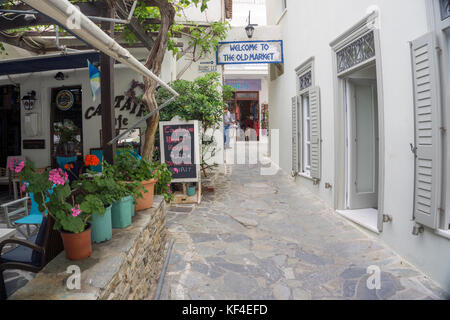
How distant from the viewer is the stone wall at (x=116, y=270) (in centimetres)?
158

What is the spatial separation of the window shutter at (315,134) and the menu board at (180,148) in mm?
2241

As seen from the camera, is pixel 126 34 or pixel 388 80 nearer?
pixel 388 80

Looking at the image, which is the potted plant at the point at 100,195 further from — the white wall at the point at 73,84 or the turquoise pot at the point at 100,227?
the white wall at the point at 73,84

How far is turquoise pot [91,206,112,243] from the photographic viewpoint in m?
2.21

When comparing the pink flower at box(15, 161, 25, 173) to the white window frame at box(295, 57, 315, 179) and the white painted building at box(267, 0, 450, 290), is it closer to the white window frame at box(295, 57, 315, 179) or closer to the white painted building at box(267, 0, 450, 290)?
the white painted building at box(267, 0, 450, 290)

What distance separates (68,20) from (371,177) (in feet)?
15.8

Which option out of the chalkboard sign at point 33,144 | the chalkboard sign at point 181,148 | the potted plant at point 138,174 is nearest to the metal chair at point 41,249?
the potted plant at point 138,174

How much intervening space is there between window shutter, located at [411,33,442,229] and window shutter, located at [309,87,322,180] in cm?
257

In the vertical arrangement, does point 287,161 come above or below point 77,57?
below

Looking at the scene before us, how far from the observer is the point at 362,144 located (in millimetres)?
4816

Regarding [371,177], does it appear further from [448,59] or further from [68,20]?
[68,20]

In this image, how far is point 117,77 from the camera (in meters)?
6.92

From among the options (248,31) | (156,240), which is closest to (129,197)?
(156,240)

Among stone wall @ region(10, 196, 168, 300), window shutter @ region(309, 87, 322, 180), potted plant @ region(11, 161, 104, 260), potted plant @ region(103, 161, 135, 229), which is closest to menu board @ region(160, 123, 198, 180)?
window shutter @ region(309, 87, 322, 180)
